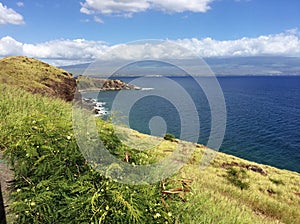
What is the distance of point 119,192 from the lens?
329 centimetres

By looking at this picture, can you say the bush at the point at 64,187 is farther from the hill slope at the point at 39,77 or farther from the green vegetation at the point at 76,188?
the hill slope at the point at 39,77

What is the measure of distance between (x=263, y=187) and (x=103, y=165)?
63.4 feet

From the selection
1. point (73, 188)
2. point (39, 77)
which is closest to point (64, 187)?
point (73, 188)

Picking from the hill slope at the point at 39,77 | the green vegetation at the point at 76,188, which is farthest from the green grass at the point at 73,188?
the hill slope at the point at 39,77

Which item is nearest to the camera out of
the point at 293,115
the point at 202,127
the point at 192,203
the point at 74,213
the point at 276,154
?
the point at 74,213

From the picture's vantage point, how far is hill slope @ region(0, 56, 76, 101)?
34550 millimetres

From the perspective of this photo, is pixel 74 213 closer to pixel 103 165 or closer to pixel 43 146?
pixel 103 165

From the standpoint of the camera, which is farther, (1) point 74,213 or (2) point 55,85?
(2) point 55,85

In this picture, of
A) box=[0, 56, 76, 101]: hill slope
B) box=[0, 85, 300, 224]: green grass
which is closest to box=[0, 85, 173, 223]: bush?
box=[0, 85, 300, 224]: green grass

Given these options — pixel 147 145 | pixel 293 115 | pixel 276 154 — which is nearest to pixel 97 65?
pixel 147 145

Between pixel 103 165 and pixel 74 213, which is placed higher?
pixel 103 165

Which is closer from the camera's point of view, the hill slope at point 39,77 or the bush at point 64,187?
the bush at point 64,187

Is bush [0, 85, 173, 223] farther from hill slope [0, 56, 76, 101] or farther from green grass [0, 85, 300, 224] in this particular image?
hill slope [0, 56, 76, 101]

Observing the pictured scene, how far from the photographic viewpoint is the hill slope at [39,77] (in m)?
34.5
